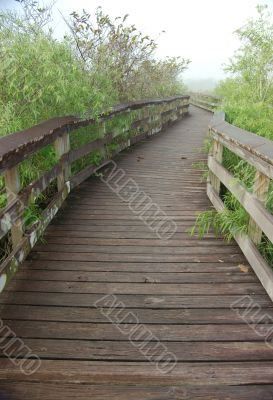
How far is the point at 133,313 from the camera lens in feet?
8.62

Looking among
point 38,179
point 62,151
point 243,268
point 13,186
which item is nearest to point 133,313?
point 243,268

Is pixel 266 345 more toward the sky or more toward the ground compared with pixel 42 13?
more toward the ground

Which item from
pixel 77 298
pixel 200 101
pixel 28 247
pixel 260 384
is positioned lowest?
pixel 260 384

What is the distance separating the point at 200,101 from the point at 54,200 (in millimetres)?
22851

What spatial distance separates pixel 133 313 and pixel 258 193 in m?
1.40

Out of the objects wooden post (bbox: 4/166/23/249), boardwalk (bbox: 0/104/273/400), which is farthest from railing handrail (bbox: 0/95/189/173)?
boardwalk (bbox: 0/104/273/400)

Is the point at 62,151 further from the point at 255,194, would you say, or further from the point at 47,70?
the point at 255,194

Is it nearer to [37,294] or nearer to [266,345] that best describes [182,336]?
[266,345]

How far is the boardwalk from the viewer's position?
2.03 meters

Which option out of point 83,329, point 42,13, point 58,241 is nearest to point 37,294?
point 83,329

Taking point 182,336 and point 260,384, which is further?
point 182,336

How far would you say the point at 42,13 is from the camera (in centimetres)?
635

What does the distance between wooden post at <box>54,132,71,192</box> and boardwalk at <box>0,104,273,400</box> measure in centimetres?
37

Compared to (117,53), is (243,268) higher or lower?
lower
